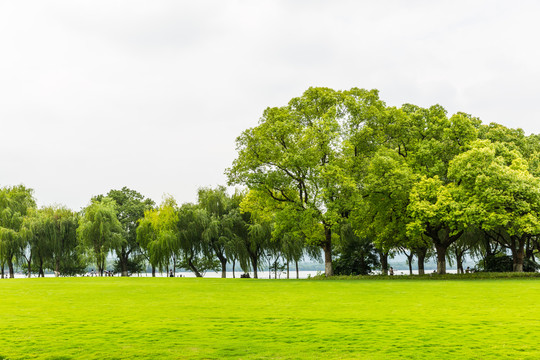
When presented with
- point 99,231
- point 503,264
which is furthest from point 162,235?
point 503,264

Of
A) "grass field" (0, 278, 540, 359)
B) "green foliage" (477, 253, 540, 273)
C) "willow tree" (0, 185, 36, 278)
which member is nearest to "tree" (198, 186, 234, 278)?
"willow tree" (0, 185, 36, 278)

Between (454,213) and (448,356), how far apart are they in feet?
92.7

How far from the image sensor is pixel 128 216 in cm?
7294

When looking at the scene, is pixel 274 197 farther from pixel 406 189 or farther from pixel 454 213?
pixel 454 213

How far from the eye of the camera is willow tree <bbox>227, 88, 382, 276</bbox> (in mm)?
41125

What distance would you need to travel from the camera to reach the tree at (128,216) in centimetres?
6831

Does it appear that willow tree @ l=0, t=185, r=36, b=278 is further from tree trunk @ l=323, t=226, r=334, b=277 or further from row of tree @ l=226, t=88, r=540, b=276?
tree trunk @ l=323, t=226, r=334, b=277

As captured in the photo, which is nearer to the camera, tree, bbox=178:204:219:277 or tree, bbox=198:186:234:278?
tree, bbox=198:186:234:278

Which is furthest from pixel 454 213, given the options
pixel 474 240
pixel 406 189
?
pixel 474 240

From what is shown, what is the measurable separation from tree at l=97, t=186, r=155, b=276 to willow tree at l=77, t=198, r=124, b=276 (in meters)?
7.75

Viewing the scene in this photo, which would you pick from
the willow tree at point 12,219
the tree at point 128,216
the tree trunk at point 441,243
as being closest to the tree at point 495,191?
the tree trunk at point 441,243

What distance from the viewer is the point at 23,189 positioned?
66.5 meters

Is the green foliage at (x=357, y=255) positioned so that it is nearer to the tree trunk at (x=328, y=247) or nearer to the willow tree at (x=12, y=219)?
the tree trunk at (x=328, y=247)

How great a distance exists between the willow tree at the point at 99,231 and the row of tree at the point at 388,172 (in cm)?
1916
